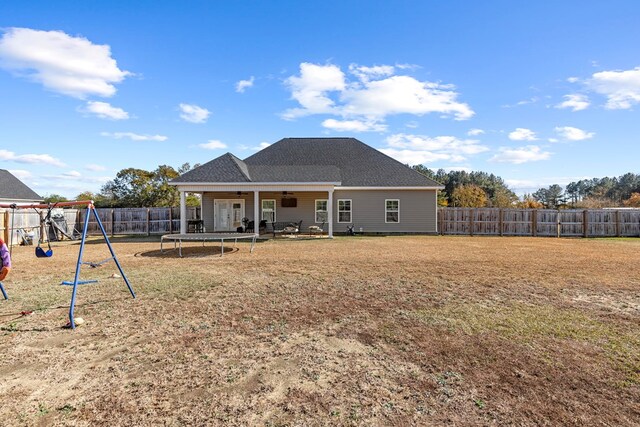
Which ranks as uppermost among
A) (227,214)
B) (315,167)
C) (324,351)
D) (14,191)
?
(315,167)

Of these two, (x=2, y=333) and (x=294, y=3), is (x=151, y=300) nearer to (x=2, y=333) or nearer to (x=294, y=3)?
(x=2, y=333)

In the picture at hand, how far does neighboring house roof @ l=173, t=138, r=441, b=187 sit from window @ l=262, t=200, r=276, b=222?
1950mm

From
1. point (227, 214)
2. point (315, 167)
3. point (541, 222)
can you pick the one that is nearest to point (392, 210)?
point (315, 167)

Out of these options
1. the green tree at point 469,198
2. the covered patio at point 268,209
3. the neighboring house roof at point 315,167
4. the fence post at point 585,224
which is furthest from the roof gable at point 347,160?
the green tree at point 469,198

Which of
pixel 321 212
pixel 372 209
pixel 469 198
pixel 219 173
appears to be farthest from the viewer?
pixel 469 198

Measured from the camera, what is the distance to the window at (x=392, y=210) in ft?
65.3

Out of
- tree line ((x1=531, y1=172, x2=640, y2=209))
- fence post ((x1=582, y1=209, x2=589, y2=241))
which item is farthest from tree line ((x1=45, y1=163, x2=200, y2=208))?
tree line ((x1=531, y1=172, x2=640, y2=209))

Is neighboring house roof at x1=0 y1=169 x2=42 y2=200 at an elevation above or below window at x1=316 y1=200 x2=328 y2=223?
above

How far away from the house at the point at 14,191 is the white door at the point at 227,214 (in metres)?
17.4

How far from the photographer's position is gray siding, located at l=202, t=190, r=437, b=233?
19.8 meters

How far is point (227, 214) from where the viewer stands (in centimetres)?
2019

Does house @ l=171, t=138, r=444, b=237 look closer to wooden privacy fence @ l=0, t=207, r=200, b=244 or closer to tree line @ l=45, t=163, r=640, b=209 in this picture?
wooden privacy fence @ l=0, t=207, r=200, b=244

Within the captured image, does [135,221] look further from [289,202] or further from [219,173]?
[289,202]

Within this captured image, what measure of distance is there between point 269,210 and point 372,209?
6153mm
